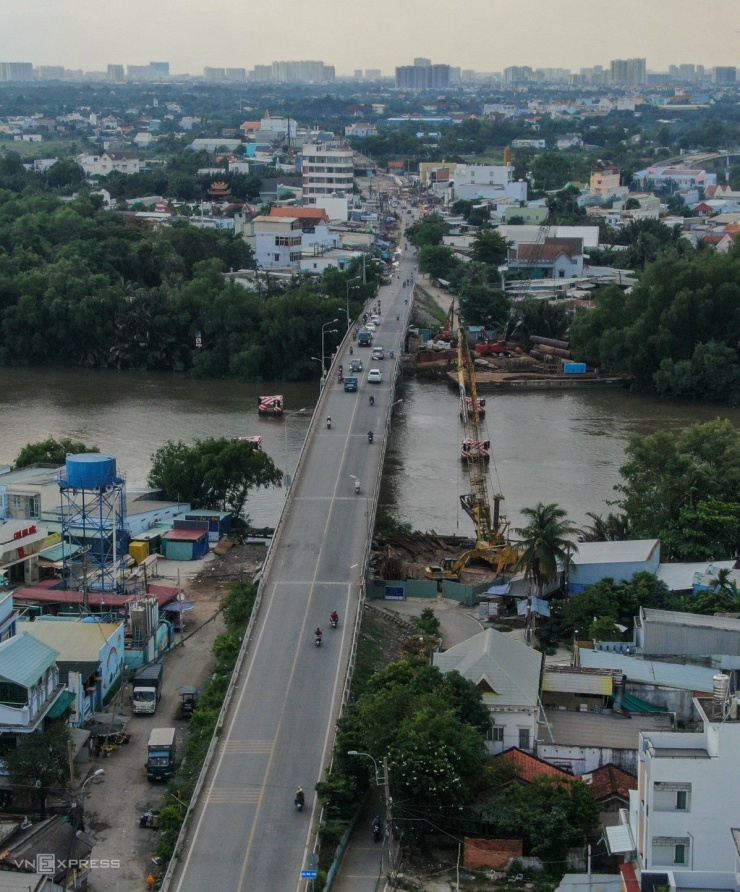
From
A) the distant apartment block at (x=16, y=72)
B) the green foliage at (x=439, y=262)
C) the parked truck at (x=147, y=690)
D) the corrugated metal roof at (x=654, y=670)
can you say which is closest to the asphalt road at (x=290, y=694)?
the parked truck at (x=147, y=690)

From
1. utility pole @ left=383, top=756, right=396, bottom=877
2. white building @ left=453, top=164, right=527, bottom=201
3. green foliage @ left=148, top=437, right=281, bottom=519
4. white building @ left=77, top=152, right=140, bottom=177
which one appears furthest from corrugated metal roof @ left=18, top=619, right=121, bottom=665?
white building @ left=77, top=152, right=140, bottom=177

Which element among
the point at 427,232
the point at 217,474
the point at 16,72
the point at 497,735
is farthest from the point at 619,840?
the point at 16,72

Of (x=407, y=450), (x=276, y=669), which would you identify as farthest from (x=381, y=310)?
(x=276, y=669)

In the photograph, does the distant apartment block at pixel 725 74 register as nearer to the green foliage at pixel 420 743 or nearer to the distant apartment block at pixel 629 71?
the distant apartment block at pixel 629 71

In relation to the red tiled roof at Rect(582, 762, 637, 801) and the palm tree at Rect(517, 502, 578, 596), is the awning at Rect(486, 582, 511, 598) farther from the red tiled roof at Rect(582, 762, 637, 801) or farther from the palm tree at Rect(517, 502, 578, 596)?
the red tiled roof at Rect(582, 762, 637, 801)

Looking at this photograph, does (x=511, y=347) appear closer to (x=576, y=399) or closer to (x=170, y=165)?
(x=576, y=399)

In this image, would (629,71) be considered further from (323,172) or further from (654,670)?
(654,670)
